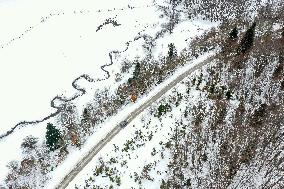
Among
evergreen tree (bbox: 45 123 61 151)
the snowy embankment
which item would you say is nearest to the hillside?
evergreen tree (bbox: 45 123 61 151)

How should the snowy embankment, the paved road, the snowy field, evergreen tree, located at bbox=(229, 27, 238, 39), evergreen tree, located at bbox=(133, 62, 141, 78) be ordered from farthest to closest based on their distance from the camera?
evergreen tree, located at bbox=(133, 62, 141, 78), the snowy embankment, the snowy field, evergreen tree, located at bbox=(229, 27, 238, 39), the paved road

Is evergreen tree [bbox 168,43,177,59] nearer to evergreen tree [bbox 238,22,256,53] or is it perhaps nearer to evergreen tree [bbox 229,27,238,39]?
evergreen tree [bbox 229,27,238,39]

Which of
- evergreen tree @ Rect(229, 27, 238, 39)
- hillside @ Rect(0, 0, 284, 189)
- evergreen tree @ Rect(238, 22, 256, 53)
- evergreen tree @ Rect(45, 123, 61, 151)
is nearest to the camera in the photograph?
hillside @ Rect(0, 0, 284, 189)

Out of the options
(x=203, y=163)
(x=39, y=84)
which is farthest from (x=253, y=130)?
(x=39, y=84)

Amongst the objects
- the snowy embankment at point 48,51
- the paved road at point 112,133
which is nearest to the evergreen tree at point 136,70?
the snowy embankment at point 48,51

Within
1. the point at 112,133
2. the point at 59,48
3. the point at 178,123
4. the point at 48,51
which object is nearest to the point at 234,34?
the point at 178,123

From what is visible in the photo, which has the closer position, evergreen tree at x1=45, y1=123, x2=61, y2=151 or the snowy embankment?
evergreen tree at x1=45, y1=123, x2=61, y2=151

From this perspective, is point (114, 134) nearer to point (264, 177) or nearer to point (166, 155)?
point (166, 155)
